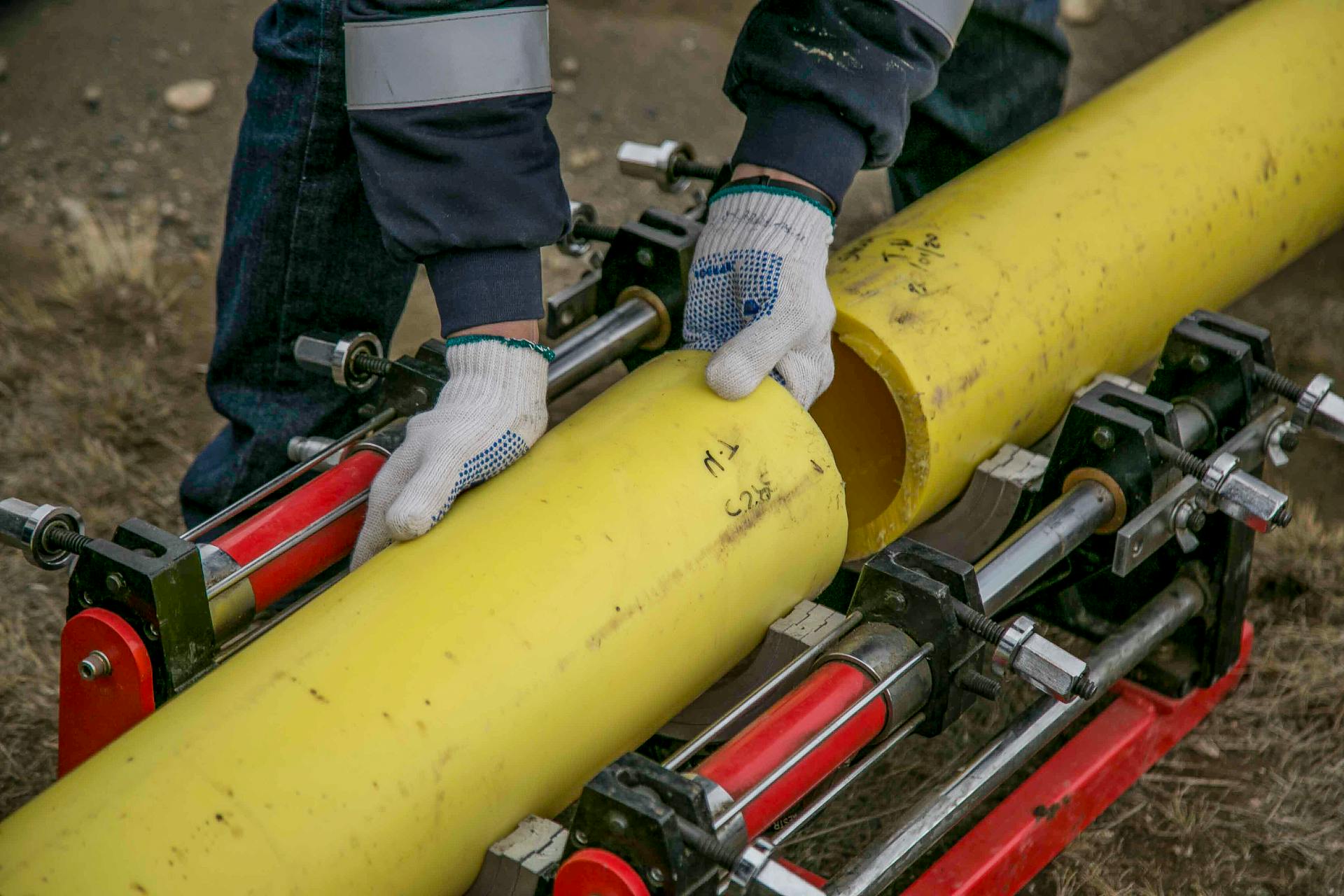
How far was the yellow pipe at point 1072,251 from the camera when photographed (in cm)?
200

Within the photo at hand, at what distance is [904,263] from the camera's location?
2.05m

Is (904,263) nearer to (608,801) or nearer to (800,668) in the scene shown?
(800,668)

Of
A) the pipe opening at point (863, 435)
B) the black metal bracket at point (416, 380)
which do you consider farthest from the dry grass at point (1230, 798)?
the black metal bracket at point (416, 380)

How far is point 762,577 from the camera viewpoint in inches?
67.7

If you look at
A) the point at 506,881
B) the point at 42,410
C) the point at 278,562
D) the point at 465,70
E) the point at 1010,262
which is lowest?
the point at 42,410

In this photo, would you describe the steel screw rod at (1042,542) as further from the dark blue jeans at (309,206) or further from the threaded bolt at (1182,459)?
the dark blue jeans at (309,206)

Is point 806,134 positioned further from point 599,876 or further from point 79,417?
point 79,417

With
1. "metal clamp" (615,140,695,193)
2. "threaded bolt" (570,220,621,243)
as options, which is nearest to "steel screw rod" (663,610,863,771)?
"threaded bolt" (570,220,621,243)

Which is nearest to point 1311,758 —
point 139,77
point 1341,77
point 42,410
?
point 1341,77

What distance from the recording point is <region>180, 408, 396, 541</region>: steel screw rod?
180cm

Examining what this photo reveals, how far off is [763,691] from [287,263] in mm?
1196

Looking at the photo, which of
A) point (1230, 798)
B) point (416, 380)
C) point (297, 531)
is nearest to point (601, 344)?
point (416, 380)

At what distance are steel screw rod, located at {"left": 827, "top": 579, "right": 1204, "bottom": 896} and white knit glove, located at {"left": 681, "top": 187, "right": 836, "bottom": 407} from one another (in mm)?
514

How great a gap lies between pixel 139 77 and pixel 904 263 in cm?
308
